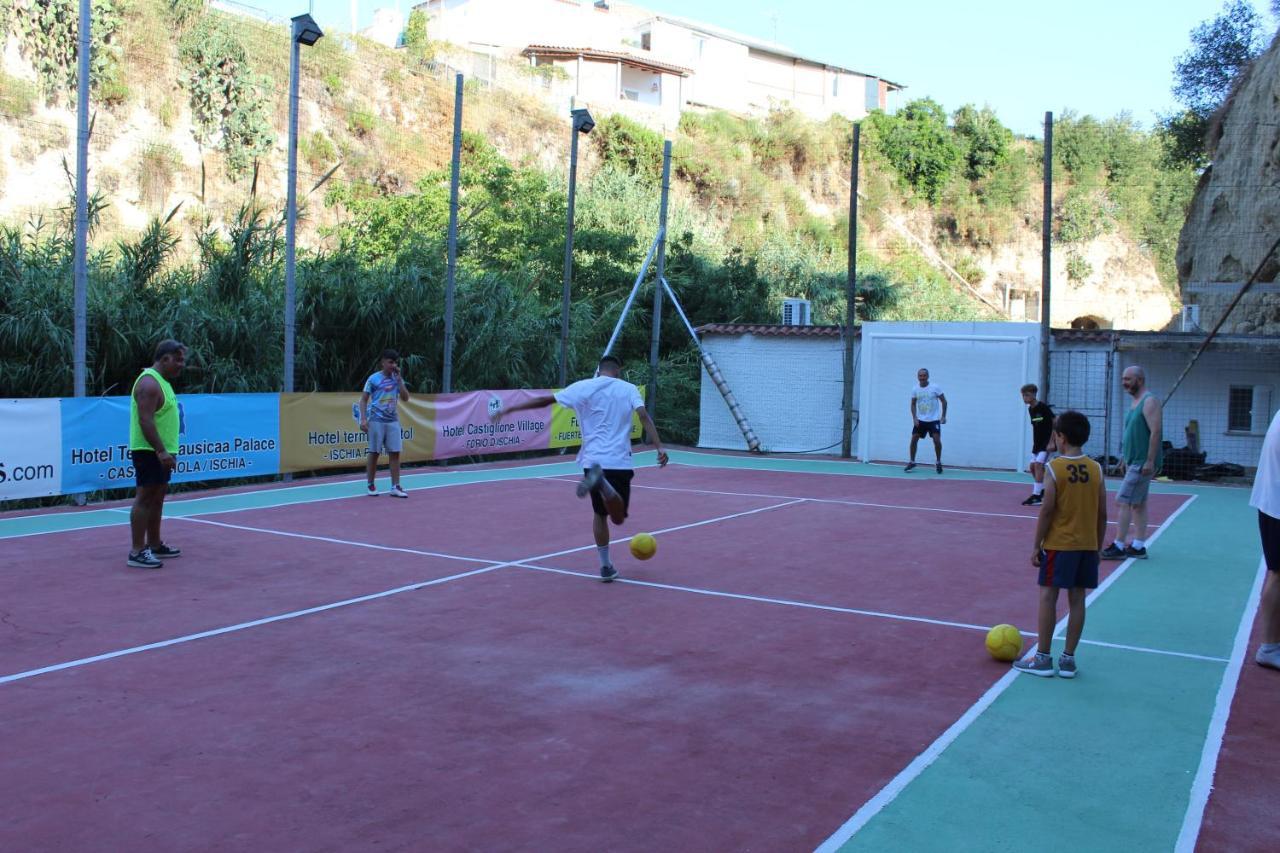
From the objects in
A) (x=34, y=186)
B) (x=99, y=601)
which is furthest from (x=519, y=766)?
(x=34, y=186)

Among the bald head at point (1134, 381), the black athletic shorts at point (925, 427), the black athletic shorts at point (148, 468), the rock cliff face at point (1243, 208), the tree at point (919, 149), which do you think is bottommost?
the black athletic shorts at point (148, 468)

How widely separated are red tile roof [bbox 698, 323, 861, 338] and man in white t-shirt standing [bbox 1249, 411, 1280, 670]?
55.9 ft

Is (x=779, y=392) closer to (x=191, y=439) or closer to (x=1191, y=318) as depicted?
(x=1191, y=318)

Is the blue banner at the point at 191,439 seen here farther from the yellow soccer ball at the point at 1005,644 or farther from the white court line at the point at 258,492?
the yellow soccer ball at the point at 1005,644

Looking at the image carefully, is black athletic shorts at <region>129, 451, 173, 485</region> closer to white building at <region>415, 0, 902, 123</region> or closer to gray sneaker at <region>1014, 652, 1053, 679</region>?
gray sneaker at <region>1014, 652, 1053, 679</region>

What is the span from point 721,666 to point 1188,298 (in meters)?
27.5

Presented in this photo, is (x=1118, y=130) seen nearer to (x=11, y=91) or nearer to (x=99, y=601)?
(x=11, y=91)

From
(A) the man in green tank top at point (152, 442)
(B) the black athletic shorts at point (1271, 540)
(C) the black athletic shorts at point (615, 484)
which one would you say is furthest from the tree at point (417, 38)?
(B) the black athletic shorts at point (1271, 540)

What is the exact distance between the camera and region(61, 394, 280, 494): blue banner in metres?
14.1

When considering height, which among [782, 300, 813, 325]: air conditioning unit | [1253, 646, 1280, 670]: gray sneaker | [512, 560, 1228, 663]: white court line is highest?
[782, 300, 813, 325]: air conditioning unit

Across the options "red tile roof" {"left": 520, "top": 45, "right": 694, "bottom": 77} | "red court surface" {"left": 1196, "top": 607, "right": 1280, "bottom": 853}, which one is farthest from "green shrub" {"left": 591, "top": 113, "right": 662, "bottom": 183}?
"red court surface" {"left": 1196, "top": 607, "right": 1280, "bottom": 853}

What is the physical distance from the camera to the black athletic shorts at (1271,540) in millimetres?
7156

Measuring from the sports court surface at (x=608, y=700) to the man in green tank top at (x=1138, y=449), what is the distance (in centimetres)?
54

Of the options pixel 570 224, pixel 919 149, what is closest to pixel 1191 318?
pixel 570 224
